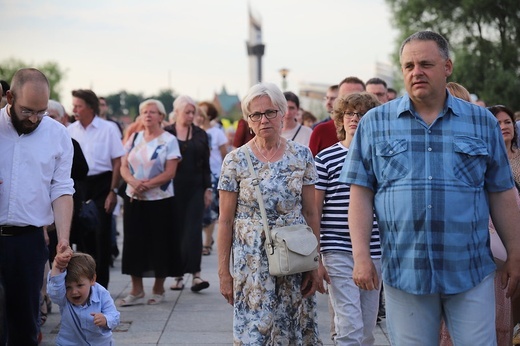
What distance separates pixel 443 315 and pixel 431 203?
0.59m

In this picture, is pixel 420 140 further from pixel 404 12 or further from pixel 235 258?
pixel 404 12

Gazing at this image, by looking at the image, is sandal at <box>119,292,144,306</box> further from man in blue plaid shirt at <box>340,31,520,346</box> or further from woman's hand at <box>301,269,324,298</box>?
man in blue plaid shirt at <box>340,31,520,346</box>

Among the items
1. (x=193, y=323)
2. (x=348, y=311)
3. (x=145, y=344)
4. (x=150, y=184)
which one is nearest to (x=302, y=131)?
(x=150, y=184)

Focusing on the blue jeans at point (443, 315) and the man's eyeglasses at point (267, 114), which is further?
the man's eyeglasses at point (267, 114)

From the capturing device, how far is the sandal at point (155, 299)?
10031 millimetres

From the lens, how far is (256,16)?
55.8 meters

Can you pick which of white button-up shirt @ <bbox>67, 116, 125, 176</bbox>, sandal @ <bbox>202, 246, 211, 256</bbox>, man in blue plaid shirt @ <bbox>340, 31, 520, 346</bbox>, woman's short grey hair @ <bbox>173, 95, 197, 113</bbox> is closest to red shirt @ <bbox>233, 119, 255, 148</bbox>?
woman's short grey hair @ <bbox>173, 95, 197, 113</bbox>

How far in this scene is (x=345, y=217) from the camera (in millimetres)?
6516

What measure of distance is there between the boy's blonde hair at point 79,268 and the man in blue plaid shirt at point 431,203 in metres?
2.36

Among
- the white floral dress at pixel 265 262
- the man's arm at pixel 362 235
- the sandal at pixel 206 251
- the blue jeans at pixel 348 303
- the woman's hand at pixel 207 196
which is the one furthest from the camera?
the sandal at pixel 206 251

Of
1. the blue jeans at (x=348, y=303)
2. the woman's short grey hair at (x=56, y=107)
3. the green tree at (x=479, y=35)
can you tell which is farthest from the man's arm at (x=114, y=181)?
the green tree at (x=479, y=35)

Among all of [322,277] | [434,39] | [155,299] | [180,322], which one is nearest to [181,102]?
[155,299]

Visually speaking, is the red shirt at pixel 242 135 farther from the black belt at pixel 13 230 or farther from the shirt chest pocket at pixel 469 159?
the shirt chest pocket at pixel 469 159

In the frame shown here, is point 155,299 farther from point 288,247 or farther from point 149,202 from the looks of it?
point 288,247
